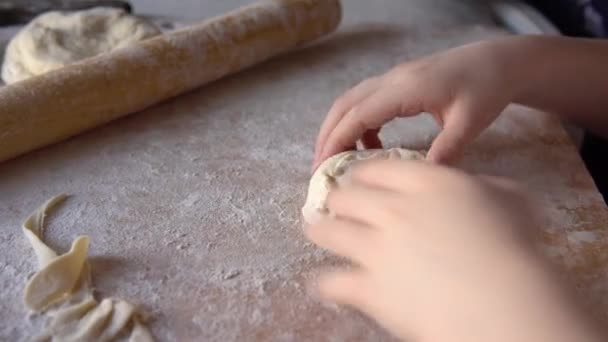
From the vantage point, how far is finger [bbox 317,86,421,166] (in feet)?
3.08

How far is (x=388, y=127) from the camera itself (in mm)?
1073

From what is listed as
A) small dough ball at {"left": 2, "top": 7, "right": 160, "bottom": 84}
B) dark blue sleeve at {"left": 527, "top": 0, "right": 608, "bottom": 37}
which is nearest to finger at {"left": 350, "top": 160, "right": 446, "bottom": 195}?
small dough ball at {"left": 2, "top": 7, "right": 160, "bottom": 84}

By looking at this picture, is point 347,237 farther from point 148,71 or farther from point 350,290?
point 148,71

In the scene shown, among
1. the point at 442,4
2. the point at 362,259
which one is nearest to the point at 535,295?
the point at 362,259

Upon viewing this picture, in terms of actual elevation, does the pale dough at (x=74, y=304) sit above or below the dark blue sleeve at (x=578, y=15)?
above

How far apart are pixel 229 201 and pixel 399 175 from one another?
0.28m

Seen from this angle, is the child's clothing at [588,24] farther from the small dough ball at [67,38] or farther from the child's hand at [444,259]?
the small dough ball at [67,38]

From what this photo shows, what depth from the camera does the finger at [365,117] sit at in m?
0.94

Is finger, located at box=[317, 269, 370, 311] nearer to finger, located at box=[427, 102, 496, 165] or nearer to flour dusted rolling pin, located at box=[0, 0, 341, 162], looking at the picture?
finger, located at box=[427, 102, 496, 165]

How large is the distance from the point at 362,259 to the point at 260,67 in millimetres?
635

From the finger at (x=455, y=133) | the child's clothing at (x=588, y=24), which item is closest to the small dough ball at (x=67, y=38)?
the finger at (x=455, y=133)

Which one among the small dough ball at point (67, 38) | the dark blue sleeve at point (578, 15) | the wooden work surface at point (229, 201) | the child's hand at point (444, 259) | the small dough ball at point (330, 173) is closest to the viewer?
the child's hand at point (444, 259)

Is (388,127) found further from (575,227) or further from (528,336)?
(528,336)

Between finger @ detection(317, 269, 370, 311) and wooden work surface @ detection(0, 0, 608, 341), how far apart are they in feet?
0.06
